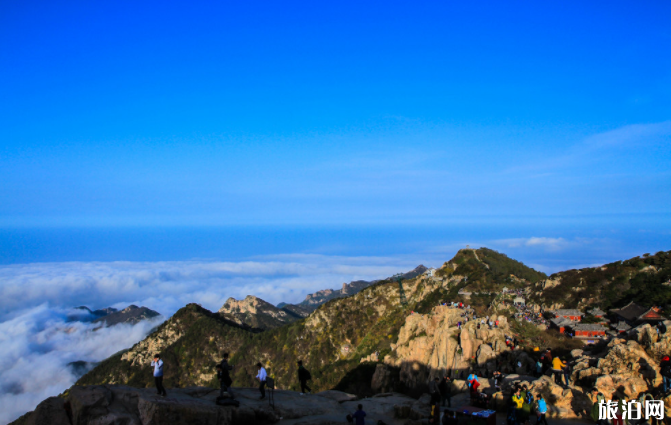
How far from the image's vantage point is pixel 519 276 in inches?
3214

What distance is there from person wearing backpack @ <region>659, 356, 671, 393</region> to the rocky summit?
363 millimetres

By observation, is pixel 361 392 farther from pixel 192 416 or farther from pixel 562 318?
pixel 192 416

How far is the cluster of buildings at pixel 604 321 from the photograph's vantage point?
124 ft

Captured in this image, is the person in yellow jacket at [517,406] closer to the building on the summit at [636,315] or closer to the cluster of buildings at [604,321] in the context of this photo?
the cluster of buildings at [604,321]

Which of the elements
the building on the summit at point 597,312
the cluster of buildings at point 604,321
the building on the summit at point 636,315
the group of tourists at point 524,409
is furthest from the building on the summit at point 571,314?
the group of tourists at point 524,409

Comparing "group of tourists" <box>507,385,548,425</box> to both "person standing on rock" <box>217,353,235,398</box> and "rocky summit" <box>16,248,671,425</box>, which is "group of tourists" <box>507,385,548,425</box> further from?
"person standing on rock" <box>217,353,235,398</box>

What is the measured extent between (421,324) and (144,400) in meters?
44.0

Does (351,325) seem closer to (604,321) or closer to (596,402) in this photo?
(604,321)

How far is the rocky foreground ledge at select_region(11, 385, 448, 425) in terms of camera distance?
16.6m

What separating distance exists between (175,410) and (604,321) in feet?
153

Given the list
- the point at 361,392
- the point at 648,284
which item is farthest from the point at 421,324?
the point at 648,284

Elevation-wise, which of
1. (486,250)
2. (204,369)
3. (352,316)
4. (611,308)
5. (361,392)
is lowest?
(204,369)

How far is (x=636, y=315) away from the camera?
40.9m

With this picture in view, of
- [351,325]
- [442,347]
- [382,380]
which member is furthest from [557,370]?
[351,325]
